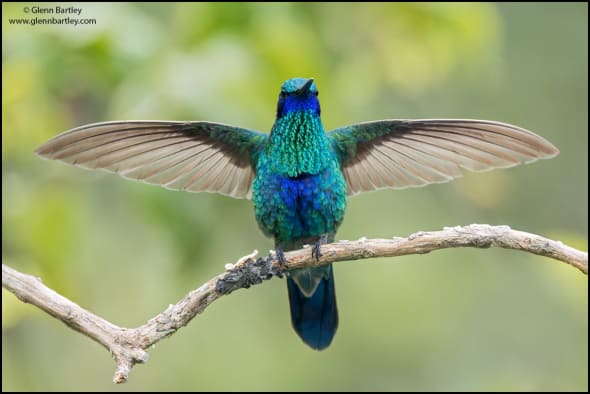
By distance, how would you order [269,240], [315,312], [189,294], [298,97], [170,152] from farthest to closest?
[269,240] → [315,312] → [170,152] → [298,97] → [189,294]

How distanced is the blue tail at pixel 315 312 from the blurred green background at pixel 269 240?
606 mm

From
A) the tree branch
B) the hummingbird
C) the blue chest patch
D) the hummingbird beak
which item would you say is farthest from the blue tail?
the tree branch

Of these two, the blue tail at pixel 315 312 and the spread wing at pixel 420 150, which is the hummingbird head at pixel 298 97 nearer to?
the spread wing at pixel 420 150

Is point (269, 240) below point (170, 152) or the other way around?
below

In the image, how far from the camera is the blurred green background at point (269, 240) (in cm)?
396

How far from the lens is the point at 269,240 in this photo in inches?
220

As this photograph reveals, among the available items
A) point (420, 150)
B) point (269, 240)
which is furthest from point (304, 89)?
point (269, 240)

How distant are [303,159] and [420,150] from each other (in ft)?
2.07

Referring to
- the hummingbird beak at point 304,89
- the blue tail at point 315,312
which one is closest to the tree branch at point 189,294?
the hummingbird beak at point 304,89

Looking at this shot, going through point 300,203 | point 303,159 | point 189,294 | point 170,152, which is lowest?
point 189,294

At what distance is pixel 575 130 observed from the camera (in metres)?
8.62

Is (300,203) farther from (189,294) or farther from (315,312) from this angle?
(189,294)

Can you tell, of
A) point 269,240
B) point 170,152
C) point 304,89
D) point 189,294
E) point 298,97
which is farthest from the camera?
point 269,240

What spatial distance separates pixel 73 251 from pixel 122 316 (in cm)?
330
